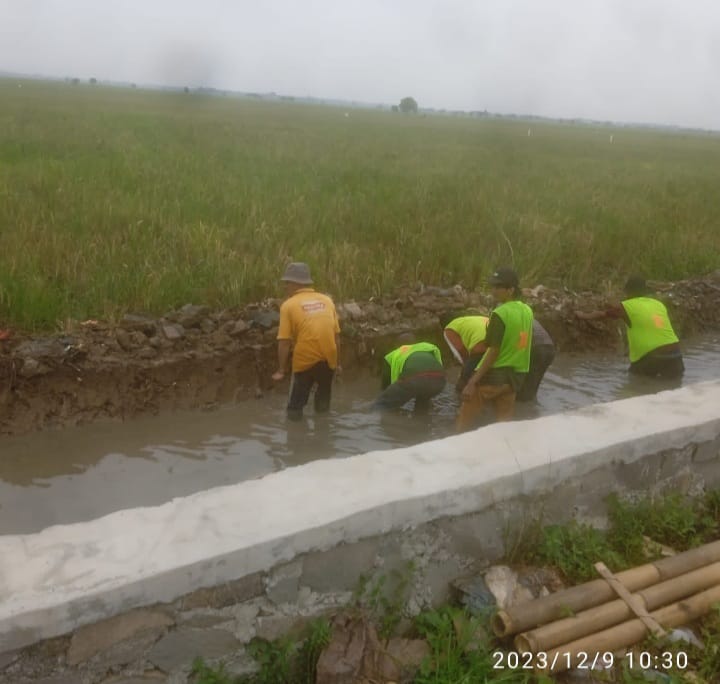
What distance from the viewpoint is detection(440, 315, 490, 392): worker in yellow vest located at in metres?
6.30

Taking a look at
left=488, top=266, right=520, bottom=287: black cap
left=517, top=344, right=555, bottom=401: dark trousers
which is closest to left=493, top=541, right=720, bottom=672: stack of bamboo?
left=488, top=266, right=520, bottom=287: black cap

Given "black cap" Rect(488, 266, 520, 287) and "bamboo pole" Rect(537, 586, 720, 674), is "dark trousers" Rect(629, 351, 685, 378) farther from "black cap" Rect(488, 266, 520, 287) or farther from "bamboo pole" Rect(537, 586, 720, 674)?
"bamboo pole" Rect(537, 586, 720, 674)

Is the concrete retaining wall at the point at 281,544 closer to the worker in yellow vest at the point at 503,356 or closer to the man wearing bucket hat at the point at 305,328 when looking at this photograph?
the worker in yellow vest at the point at 503,356

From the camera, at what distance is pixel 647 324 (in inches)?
288

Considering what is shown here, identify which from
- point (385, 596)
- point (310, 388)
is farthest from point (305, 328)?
point (385, 596)

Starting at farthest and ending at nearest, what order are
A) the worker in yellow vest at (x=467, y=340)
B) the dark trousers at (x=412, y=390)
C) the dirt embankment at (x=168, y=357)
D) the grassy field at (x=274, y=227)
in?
the grassy field at (x=274, y=227)
the worker in yellow vest at (x=467, y=340)
the dark trousers at (x=412, y=390)
the dirt embankment at (x=168, y=357)

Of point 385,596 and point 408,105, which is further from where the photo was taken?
point 408,105

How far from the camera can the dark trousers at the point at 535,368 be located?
671 cm

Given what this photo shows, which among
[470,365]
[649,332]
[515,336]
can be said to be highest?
[515,336]

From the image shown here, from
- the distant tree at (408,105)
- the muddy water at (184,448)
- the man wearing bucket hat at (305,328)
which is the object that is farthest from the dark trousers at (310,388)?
the distant tree at (408,105)

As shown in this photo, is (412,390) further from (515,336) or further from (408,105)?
(408,105)

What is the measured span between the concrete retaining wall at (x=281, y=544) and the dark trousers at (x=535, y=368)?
3.03 meters

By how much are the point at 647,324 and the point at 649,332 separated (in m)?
0.08

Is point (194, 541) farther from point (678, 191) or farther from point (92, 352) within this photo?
point (678, 191)
